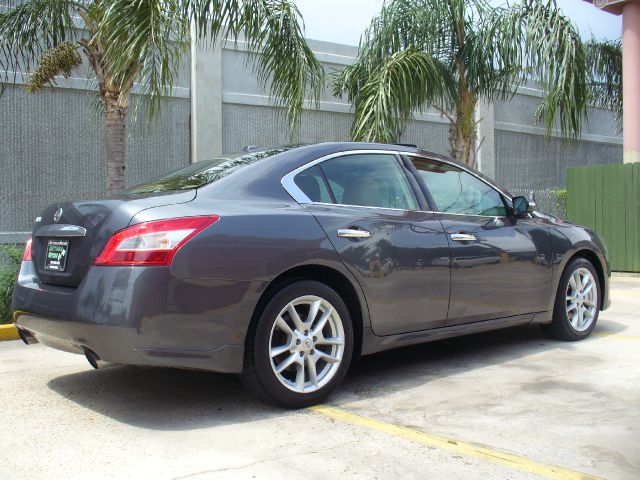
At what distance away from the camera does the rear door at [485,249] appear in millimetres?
5043

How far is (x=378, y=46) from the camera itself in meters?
12.3

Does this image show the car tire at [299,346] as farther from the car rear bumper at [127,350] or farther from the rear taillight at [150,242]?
the rear taillight at [150,242]

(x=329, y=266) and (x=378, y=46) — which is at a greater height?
(x=378, y=46)

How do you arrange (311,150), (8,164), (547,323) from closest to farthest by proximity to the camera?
(311,150)
(547,323)
(8,164)

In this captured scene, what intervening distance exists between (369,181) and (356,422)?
1.63 metres

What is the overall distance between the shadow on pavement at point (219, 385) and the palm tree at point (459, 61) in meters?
5.45

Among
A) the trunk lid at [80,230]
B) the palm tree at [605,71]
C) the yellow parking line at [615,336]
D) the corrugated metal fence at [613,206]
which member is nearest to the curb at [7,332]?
the trunk lid at [80,230]

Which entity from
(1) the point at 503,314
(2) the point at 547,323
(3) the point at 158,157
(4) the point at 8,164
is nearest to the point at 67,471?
(1) the point at 503,314

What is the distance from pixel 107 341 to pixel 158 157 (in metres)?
9.37

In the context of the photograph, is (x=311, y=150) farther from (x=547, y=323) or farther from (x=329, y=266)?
(x=547, y=323)

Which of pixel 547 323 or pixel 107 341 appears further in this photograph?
pixel 547 323

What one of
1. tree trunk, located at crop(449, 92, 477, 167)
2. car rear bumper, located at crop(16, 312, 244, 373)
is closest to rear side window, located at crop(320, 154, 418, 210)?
car rear bumper, located at crop(16, 312, 244, 373)

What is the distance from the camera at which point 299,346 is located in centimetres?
414

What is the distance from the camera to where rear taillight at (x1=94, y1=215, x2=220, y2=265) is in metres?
3.73
